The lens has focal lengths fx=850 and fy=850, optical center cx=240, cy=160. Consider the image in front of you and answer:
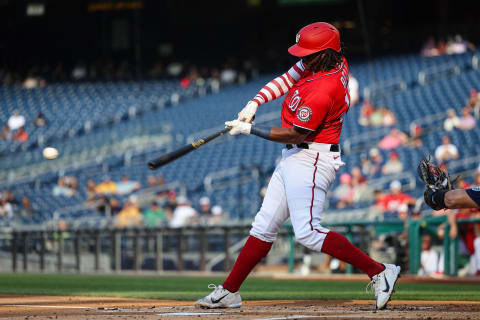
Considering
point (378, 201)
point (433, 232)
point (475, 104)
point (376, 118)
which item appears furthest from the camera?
point (376, 118)

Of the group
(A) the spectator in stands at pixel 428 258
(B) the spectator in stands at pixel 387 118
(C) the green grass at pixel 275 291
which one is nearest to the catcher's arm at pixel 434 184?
(C) the green grass at pixel 275 291

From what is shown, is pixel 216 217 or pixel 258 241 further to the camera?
pixel 216 217

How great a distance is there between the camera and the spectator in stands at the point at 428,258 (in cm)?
1176

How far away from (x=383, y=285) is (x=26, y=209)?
47.0 feet

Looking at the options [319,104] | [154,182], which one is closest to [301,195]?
[319,104]

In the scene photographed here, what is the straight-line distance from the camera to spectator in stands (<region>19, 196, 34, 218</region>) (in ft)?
59.6

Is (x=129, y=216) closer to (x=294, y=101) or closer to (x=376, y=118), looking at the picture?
(x=376, y=118)

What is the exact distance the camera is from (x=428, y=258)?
1178cm

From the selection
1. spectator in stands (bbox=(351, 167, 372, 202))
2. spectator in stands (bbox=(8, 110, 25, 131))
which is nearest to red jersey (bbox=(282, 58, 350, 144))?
spectator in stands (bbox=(351, 167, 372, 202))

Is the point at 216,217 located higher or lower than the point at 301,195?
higher

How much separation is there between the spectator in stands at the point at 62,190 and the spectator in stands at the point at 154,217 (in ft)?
12.4

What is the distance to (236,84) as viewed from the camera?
94.4ft

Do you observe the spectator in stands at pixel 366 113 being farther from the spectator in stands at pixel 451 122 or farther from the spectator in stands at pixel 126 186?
the spectator in stands at pixel 126 186

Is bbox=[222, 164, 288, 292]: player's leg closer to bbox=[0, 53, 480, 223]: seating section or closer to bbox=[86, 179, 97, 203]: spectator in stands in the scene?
bbox=[0, 53, 480, 223]: seating section
